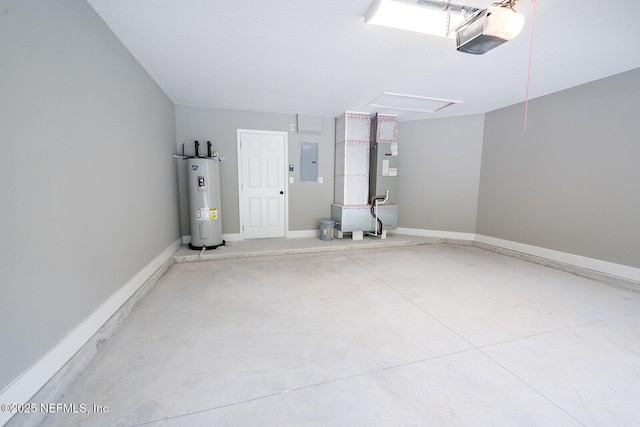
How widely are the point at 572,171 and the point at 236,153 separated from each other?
560 cm

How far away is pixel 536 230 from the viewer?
419cm

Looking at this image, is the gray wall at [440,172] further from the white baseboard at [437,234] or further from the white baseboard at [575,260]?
the white baseboard at [575,260]

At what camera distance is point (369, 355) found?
5.93 ft

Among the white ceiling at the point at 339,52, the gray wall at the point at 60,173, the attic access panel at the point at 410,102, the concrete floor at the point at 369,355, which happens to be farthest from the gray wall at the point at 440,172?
the gray wall at the point at 60,173

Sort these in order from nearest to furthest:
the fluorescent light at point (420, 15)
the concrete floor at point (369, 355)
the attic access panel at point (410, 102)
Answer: the concrete floor at point (369, 355) < the fluorescent light at point (420, 15) < the attic access panel at point (410, 102)

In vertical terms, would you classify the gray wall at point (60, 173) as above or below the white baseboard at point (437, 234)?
above

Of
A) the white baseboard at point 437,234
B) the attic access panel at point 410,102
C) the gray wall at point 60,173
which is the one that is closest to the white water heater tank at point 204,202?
the gray wall at point 60,173

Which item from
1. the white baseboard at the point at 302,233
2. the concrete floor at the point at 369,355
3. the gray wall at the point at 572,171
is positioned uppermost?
the gray wall at the point at 572,171

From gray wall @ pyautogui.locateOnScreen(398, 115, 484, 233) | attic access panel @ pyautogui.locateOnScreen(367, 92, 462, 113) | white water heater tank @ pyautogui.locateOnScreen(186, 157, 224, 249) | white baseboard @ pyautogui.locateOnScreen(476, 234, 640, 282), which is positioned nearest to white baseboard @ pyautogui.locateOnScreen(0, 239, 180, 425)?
white water heater tank @ pyautogui.locateOnScreen(186, 157, 224, 249)

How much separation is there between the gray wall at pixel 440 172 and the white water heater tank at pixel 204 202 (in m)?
3.94

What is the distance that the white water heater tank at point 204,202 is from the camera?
413 cm

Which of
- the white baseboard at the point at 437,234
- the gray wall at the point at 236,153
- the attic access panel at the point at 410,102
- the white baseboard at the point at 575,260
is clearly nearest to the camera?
the white baseboard at the point at 575,260

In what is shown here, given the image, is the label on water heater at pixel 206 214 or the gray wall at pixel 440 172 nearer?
the label on water heater at pixel 206 214

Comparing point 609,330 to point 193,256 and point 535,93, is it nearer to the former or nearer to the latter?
point 535,93
